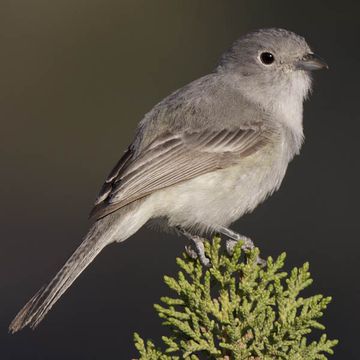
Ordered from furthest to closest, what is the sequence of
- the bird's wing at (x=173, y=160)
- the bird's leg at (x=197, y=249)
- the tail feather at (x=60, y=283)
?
the bird's wing at (x=173, y=160) → the bird's leg at (x=197, y=249) → the tail feather at (x=60, y=283)

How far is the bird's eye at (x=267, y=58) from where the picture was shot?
534cm

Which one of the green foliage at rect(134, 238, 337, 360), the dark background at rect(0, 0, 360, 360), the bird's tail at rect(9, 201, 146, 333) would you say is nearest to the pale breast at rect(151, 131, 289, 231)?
the bird's tail at rect(9, 201, 146, 333)

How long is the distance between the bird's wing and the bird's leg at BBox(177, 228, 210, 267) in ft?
1.27

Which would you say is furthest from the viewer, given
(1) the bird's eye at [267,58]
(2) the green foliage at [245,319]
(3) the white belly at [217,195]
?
(1) the bird's eye at [267,58]

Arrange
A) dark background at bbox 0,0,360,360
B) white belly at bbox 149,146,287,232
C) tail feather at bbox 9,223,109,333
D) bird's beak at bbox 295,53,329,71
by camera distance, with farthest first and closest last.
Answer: dark background at bbox 0,0,360,360
bird's beak at bbox 295,53,329,71
white belly at bbox 149,146,287,232
tail feather at bbox 9,223,109,333

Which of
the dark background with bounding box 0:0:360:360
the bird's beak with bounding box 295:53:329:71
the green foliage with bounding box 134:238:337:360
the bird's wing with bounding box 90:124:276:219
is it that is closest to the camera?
the green foliage with bounding box 134:238:337:360

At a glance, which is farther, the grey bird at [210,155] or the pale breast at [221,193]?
the pale breast at [221,193]

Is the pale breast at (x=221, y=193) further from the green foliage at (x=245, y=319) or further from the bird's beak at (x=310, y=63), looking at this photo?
the green foliage at (x=245, y=319)

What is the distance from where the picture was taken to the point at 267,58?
537 cm

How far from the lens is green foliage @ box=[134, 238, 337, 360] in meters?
3.35

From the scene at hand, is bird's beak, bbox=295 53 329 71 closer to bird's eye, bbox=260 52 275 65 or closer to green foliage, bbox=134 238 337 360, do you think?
bird's eye, bbox=260 52 275 65

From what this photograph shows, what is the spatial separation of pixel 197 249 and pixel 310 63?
1.45 metres

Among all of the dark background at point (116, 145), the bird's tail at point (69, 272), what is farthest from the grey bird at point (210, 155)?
the dark background at point (116, 145)

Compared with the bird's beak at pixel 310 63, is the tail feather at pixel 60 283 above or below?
below
